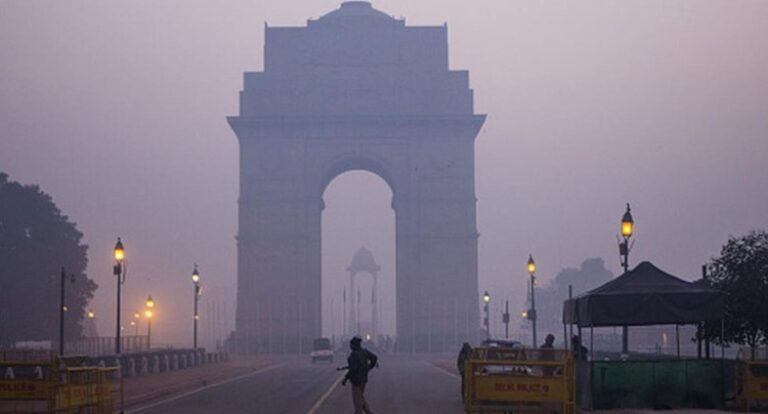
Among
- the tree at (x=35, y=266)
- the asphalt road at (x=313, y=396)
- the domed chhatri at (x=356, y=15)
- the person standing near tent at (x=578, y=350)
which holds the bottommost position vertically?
the asphalt road at (x=313, y=396)

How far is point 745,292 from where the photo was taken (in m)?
33.7

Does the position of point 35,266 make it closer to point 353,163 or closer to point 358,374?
point 353,163

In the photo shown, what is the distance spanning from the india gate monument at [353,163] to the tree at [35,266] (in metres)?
13.9

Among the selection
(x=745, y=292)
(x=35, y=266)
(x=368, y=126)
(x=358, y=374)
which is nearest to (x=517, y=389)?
(x=358, y=374)

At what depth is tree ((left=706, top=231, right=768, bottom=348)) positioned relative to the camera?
109ft

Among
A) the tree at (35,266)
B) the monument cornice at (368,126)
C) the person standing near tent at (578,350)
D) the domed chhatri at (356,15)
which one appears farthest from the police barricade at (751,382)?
the domed chhatri at (356,15)

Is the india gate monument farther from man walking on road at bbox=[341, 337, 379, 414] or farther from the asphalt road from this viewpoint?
man walking on road at bbox=[341, 337, 379, 414]

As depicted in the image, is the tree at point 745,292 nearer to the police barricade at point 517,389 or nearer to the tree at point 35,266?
the police barricade at point 517,389

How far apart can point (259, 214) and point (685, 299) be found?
7539cm

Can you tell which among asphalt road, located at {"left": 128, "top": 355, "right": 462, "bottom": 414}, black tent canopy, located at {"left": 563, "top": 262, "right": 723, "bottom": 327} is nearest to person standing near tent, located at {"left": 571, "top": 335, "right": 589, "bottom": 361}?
black tent canopy, located at {"left": 563, "top": 262, "right": 723, "bottom": 327}

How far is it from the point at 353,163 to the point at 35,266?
2672 cm

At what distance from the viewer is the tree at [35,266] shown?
84.9 m

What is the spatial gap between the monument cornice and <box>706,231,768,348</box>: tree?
223ft

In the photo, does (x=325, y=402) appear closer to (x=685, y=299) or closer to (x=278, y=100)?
(x=685, y=299)
